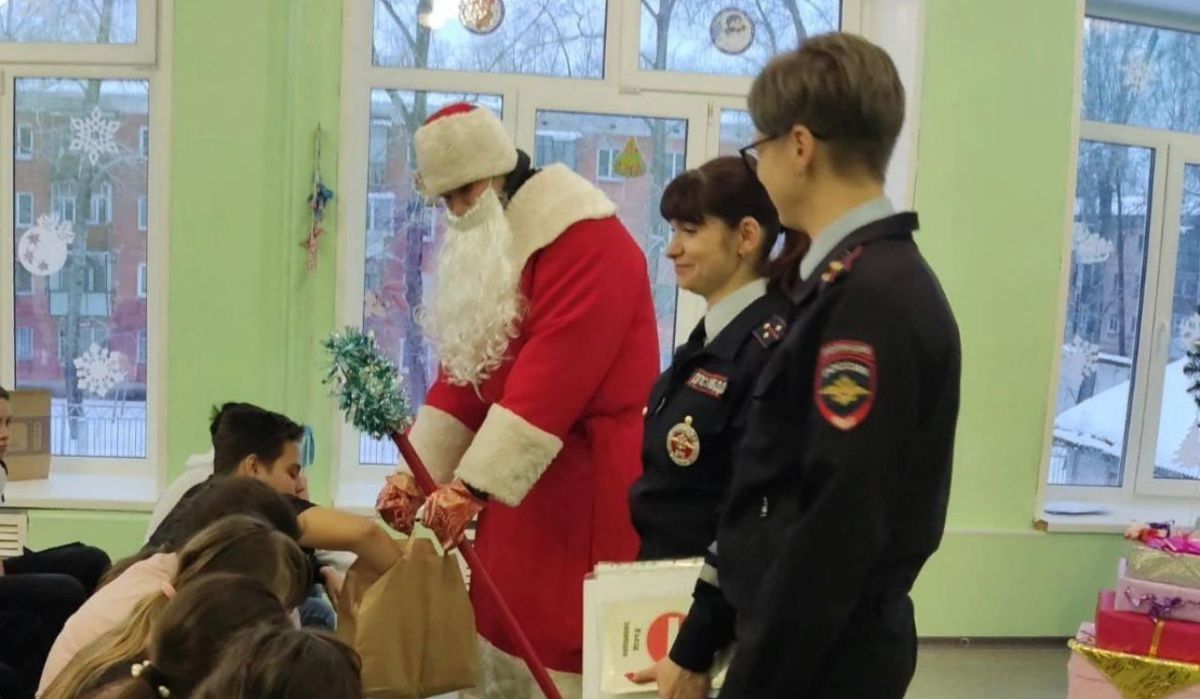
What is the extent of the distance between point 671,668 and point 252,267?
8.63 feet

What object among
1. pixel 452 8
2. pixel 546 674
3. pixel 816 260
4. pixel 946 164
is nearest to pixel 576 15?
pixel 452 8

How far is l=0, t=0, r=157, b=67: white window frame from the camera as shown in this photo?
11.8 ft

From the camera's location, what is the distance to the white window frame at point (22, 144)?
12.2ft

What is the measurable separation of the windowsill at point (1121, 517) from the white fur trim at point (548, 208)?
2.68 meters

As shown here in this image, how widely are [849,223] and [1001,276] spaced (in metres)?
2.89

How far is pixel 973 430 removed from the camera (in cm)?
387

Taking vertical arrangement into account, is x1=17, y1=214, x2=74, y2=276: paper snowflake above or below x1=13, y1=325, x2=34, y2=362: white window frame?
above

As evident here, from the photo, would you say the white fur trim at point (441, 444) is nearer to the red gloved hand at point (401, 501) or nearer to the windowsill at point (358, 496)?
the red gloved hand at point (401, 501)

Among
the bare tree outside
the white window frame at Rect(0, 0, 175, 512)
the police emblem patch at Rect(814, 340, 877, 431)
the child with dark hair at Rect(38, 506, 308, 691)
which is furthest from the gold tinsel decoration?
the police emblem patch at Rect(814, 340, 877, 431)

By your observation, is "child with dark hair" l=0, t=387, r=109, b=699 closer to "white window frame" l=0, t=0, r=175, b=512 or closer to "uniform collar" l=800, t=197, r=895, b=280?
"white window frame" l=0, t=0, r=175, b=512

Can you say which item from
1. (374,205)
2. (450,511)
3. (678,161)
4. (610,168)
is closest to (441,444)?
(450,511)

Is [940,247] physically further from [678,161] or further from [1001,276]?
[678,161]

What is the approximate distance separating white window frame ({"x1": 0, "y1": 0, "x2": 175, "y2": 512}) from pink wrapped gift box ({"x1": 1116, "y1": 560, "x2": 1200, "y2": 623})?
10.1 feet

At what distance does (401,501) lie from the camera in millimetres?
2080
